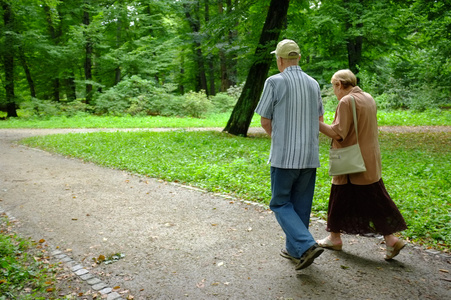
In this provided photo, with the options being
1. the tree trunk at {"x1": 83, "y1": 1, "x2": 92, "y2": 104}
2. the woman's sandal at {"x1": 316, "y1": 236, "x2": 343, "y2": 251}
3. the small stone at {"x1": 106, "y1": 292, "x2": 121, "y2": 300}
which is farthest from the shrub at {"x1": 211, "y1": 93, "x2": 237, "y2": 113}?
the small stone at {"x1": 106, "y1": 292, "x2": 121, "y2": 300}

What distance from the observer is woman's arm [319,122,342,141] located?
3492 mm

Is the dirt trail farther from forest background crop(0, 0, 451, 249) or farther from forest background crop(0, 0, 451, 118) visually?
forest background crop(0, 0, 451, 118)

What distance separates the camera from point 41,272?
3.68m

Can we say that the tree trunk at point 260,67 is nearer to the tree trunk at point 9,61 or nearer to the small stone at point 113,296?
the small stone at point 113,296

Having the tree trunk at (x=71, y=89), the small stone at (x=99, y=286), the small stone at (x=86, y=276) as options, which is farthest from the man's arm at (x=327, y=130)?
the tree trunk at (x=71, y=89)

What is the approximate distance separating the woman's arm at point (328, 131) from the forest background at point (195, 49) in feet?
31.6

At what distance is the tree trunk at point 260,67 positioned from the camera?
1294cm

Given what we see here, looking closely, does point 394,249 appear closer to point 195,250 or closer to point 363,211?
point 363,211

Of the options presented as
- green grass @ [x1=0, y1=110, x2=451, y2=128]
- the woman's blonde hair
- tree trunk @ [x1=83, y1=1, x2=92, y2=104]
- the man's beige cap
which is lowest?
green grass @ [x1=0, y1=110, x2=451, y2=128]

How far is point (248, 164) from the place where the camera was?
345 inches

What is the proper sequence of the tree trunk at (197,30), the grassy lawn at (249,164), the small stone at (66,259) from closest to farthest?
1. the small stone at (66,259)
2. the grassy lawn at (249,164)
3. the tree trunk at (197,30)

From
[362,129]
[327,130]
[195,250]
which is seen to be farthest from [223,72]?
[327,130]

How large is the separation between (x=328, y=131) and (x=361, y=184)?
68 cm

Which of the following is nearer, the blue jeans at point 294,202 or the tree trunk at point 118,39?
the blue jeans at point 294,202
